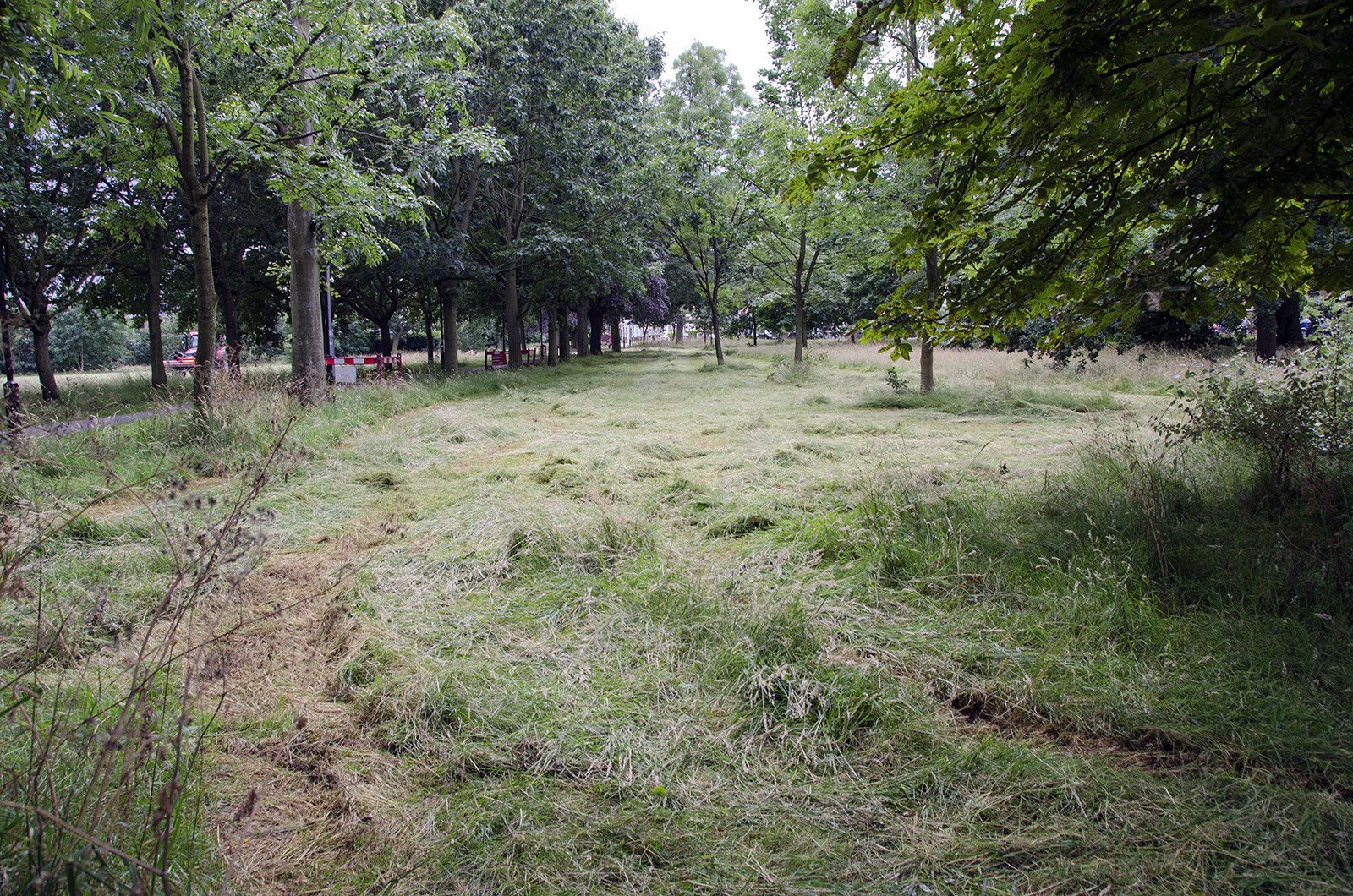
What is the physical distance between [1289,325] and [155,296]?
2865 centimetres

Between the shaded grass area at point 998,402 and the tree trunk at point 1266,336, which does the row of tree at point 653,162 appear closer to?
the tree trunk at point 1266,336

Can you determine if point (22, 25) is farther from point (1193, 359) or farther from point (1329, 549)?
point (1193, 359)

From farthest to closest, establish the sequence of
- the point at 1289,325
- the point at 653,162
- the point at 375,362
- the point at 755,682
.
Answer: the point at 653,162 < the point at 375,362 < the point at 1289,325 < the point at 755,682

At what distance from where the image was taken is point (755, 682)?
8.18 ft

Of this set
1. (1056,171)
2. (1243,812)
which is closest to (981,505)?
(1056,171)

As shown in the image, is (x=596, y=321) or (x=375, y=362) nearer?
(x=375, y=362)

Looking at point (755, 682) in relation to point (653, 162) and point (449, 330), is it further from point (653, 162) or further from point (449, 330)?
point (653, 162)

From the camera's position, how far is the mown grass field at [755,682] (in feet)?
5.65

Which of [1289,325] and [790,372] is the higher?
[1289,325]

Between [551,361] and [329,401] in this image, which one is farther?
[551,361]

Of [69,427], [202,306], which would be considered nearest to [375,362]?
[202,306]

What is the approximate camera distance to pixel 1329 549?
293cm

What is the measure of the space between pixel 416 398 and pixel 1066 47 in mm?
11751

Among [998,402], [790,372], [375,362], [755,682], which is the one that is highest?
[375,362]
